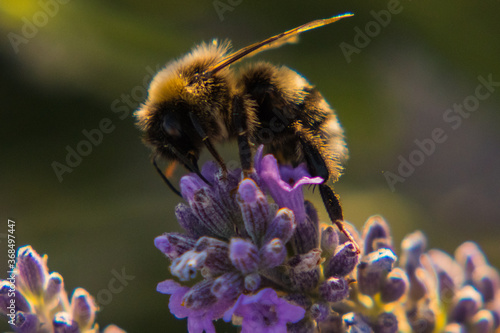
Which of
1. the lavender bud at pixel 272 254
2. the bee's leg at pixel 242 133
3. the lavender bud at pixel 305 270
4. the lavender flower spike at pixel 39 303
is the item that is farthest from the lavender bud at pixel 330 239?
the lavender flower spike at pixel 39 303

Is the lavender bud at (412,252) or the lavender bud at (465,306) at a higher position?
the lavender bud at (412,252)

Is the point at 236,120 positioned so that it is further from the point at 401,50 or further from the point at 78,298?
the point at 401,50

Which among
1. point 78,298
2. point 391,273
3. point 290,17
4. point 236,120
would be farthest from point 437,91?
point 78,298

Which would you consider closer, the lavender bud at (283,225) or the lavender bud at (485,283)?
the lavender bud at (283,225)

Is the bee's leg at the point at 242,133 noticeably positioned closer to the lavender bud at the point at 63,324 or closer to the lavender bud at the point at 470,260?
the lavender bud at the point at 63,324

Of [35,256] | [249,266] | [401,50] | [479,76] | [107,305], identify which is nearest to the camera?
[249,266]

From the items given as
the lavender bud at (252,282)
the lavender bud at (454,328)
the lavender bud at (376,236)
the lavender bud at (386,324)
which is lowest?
the lavender bud at (454,328)

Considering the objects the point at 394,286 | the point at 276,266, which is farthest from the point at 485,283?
the point at 276,266

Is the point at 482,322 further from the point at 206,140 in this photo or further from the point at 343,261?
the point at 206,140
